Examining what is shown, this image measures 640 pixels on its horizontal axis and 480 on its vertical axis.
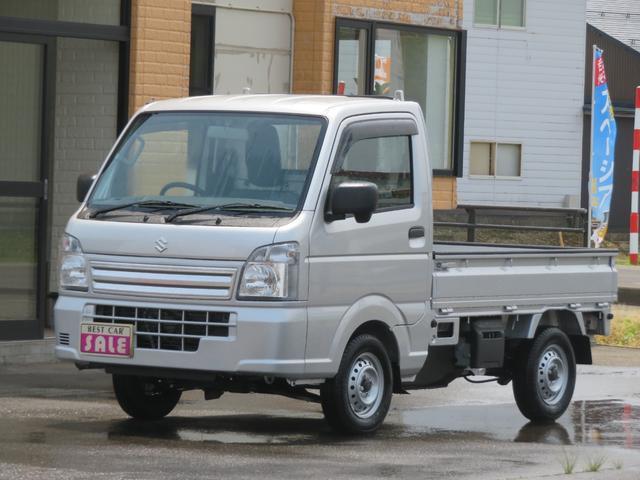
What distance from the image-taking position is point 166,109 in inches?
435

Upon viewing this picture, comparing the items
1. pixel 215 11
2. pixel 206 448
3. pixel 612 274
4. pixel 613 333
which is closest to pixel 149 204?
pixel 206 448

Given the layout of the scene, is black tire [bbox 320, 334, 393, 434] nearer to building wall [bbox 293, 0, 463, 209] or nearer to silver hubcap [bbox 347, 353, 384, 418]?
silver hubcap [bbox 347, 353, 384, 418]

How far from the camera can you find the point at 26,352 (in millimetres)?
14367

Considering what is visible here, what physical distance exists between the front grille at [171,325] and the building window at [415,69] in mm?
9218

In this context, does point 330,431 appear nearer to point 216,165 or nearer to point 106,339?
point 106,339

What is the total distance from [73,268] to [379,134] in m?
2.13

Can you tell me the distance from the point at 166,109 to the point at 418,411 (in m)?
2.93

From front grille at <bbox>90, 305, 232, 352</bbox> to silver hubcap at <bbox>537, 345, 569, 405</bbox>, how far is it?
3013mm

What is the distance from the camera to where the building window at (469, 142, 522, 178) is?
38125 millimetres

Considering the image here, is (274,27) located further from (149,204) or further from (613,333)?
(149,204)

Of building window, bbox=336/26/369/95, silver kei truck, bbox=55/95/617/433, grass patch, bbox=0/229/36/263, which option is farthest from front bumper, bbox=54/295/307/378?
building window, bbox=336/26/369/95

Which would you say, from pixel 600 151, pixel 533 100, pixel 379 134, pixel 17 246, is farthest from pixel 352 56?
pixel 533 100

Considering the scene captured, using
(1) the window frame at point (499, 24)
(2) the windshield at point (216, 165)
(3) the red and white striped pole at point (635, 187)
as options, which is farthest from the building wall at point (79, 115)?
(1) the window frame at point (499, 24)

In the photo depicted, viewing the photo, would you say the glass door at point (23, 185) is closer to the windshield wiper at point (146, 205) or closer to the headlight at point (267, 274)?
the windshield wiper at point (146, 205)
